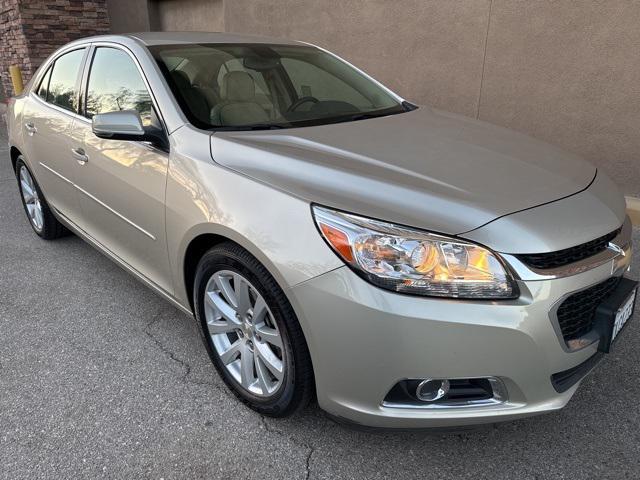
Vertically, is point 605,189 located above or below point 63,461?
above

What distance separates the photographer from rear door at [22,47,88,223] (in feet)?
10.5

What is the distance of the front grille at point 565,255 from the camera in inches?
64.4

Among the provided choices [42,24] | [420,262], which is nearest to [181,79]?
[420,262]

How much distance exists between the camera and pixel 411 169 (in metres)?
1.95

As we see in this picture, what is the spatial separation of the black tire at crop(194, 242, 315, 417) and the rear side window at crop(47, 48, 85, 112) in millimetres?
1771

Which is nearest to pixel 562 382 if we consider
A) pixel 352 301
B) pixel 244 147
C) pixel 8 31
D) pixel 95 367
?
pixel 352 301

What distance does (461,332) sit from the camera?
158 cm

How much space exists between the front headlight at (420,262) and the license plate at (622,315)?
0.51 metres

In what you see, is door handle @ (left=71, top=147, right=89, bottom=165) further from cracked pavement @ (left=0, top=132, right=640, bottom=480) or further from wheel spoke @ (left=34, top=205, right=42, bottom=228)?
wheel spoke @ (left=34, top=205, right=42, bottom=228)

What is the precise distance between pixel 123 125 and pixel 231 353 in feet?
3.70

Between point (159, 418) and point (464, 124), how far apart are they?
81.7 inches

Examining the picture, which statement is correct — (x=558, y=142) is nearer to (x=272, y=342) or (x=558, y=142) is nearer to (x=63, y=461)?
(x=272, y=342)

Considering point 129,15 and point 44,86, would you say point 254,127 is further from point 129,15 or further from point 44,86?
point 129,15

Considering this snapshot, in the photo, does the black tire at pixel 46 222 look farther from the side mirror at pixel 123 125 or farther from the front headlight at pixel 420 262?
the front headlight at pixel 420 262
